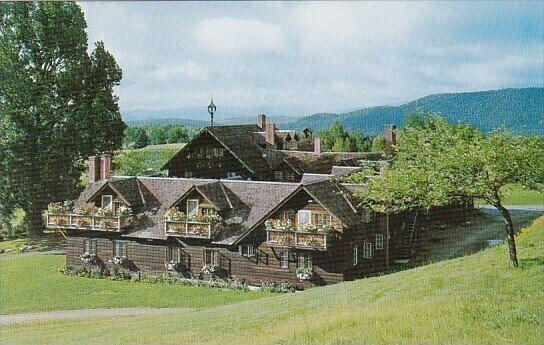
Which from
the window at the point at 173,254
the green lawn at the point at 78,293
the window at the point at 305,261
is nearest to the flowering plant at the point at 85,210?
the green lawn at the point at 78,293

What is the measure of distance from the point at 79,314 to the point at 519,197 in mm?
7697

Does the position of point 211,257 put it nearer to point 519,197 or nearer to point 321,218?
point 321,218

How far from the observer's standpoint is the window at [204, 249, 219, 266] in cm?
1450

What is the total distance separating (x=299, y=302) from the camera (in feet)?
33.8

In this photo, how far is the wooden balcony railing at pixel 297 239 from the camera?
1322 cm

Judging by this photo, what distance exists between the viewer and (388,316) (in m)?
7.82

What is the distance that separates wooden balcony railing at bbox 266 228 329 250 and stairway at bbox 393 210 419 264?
189 cm

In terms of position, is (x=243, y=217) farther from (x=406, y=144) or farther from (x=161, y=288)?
(x=406, y=144)

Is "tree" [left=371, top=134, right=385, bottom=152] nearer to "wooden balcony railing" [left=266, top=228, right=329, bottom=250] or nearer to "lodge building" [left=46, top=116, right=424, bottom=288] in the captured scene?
"lodge building" [left=46, top=116, right=424, bottom=288]

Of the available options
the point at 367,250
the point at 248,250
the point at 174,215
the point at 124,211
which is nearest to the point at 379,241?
the point at 367,250

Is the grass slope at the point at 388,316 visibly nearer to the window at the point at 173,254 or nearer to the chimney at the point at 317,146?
the window at the point at 173,254

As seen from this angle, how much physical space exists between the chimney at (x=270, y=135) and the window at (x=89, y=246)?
29.5ft

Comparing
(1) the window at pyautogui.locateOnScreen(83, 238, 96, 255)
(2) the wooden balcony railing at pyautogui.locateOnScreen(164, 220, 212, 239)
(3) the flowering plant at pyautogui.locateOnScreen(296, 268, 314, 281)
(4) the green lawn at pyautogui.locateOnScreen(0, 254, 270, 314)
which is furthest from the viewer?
(1) the window at pyautogui.locateOnScreen(83, 238, 96, 255)

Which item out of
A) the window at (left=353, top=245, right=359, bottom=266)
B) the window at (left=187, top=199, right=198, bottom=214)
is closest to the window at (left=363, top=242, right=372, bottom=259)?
the window at (left=353, top=245, right=359, bottom=266)
